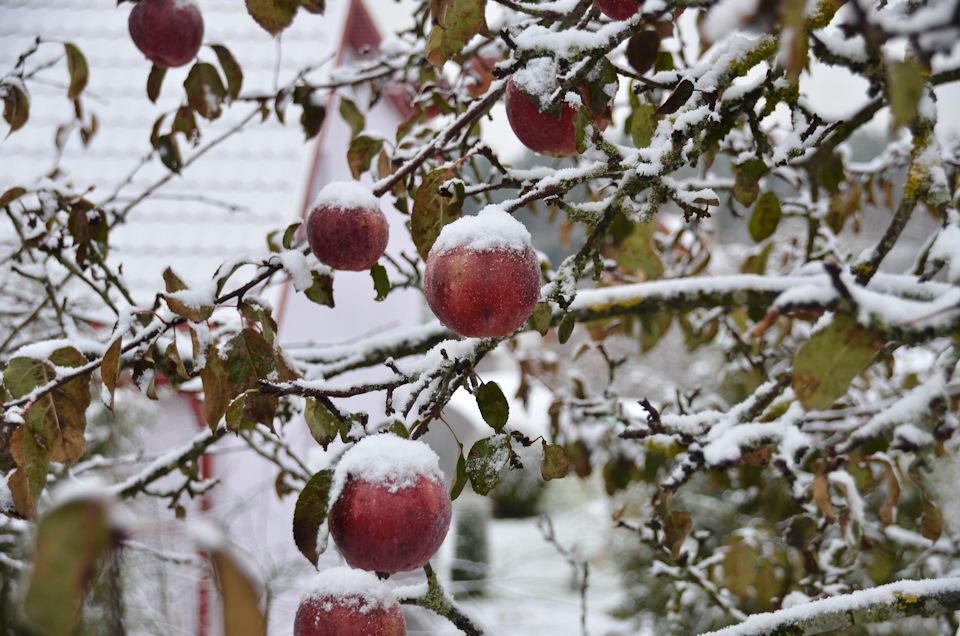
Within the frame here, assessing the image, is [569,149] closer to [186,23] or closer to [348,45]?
[186,23]

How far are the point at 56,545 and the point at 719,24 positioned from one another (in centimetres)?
38

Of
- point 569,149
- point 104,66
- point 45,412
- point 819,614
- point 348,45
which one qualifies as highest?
point 348,45

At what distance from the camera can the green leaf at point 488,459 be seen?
80cm

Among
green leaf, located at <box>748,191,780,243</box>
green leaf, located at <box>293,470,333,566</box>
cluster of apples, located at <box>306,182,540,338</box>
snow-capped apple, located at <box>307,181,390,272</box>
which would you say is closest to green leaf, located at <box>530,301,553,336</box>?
cluster of apples, located at <box>306,182,540,338</box>

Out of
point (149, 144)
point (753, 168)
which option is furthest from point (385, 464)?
point (149, 144)

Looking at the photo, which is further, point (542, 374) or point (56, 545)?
point (542, 374)

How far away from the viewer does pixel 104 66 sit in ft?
12.2

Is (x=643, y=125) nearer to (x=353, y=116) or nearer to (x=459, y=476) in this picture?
(x=459, y=476)

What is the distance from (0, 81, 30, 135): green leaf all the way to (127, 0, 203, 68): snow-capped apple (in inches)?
11.2

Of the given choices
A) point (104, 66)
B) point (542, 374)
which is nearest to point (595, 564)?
point (542, 374)

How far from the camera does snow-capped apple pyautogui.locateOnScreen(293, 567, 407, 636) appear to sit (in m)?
0.76

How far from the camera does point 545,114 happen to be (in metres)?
0.98

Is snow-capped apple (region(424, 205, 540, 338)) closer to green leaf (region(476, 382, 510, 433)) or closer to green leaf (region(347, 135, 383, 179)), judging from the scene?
green leaf (region(476, 382, 510, 433))

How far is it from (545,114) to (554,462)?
48 cm
